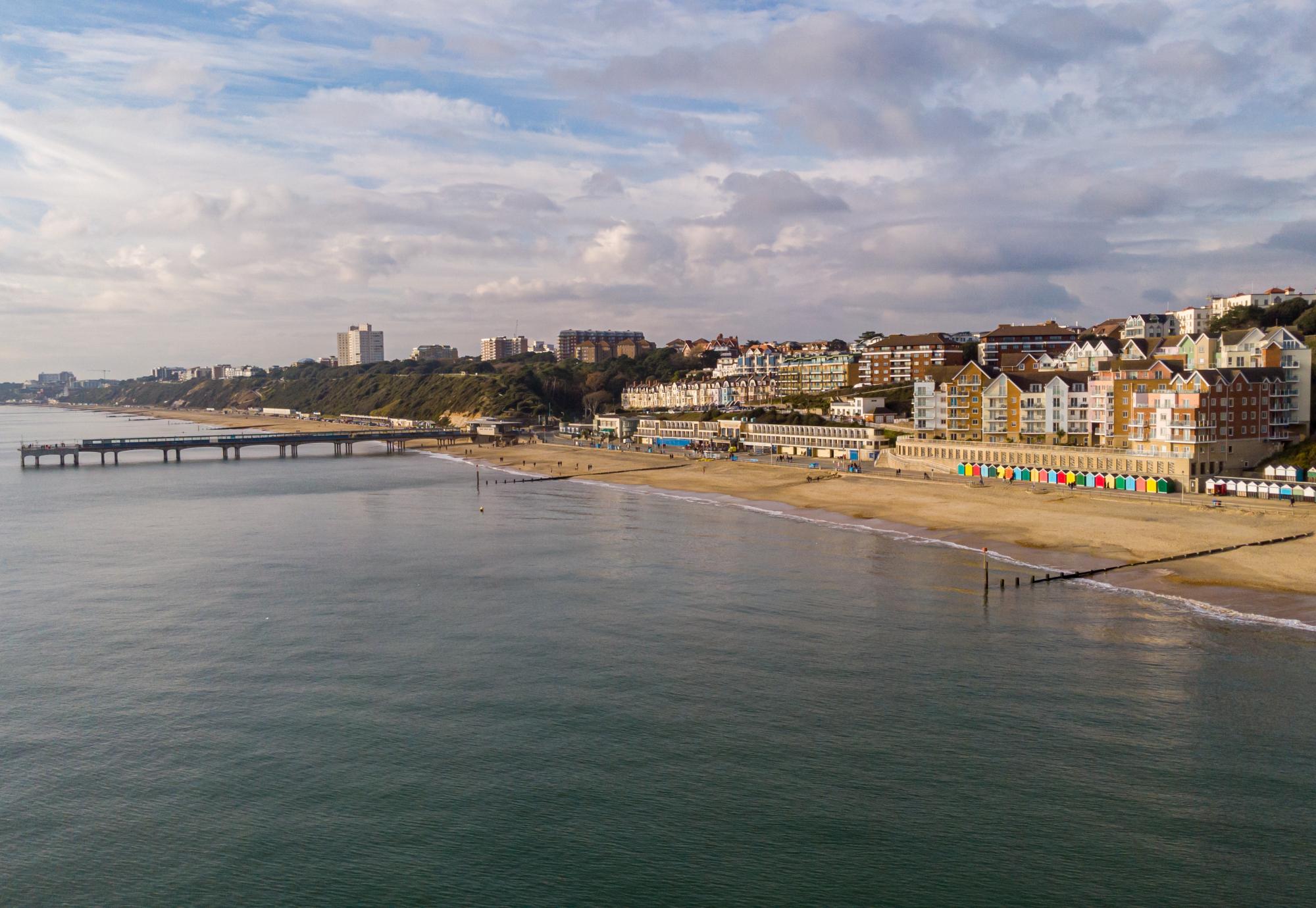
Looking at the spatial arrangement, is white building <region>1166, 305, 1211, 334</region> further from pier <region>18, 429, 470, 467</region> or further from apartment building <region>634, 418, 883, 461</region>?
pier <region>18, 429, 470, 467</region>

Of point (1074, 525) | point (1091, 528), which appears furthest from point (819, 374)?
point (1091, 528)

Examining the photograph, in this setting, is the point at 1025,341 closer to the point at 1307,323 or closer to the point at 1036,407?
the point at 1307,323

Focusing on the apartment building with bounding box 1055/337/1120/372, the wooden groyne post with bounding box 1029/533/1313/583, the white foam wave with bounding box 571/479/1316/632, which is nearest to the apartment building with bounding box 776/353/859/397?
the apartment building with bounding box 1055/337/1120/372

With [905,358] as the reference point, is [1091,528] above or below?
below

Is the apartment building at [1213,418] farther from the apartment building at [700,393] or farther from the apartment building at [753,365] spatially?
the apartment building at [753,365]

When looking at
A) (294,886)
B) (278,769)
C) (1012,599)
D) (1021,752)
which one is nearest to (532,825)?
(294,886)
